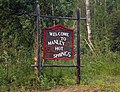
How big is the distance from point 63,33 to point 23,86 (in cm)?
185

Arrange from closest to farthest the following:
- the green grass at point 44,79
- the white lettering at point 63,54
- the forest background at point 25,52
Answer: the green grass at point 44,79, the forest background at point 25,52, the white lettering at point 63,54

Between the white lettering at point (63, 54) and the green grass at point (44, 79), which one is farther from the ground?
the white lettering at point (63, 54)

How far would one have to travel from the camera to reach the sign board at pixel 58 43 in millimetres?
9523

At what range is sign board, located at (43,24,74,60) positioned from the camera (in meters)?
9.52

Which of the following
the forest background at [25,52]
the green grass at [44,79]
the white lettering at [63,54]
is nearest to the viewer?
the green grass at [44,79]

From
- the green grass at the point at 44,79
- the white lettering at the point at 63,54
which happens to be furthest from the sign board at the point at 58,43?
the green grass at the point at 44,79

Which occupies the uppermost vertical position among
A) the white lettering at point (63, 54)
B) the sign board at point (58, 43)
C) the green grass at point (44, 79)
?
the sign board at point (58, 43)

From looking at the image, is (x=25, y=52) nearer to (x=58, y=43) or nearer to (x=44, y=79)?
(x=58, y=43)

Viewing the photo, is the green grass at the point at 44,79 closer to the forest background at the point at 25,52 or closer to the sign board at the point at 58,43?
the forest background at the point at 25,52

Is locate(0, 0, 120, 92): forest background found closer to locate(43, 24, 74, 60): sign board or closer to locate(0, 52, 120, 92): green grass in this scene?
locate(0, 52, 120, 92): green grass

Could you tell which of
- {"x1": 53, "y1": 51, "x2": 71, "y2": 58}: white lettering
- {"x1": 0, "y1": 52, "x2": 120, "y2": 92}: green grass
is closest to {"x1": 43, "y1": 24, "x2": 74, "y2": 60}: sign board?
{"x1": 53, "y1": 51, "x2": 71, "y2": 58}: white lettering

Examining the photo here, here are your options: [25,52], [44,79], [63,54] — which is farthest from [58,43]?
[25,52]

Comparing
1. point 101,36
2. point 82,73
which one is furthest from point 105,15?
point 82,73

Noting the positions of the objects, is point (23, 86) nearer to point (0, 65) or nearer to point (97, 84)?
point (0, 65)
